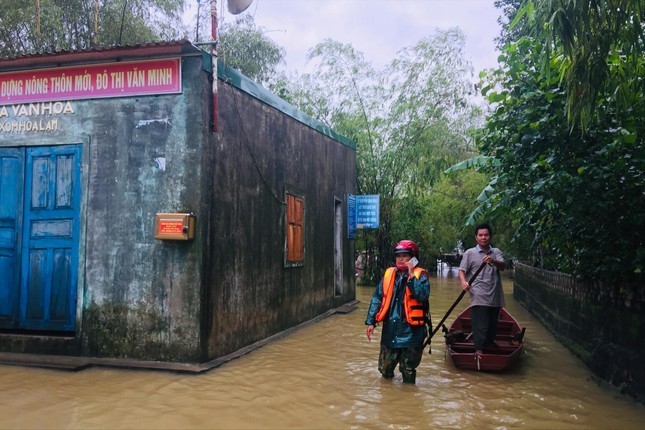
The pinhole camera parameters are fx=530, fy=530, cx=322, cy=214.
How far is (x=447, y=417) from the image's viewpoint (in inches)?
187

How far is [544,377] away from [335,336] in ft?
11.4

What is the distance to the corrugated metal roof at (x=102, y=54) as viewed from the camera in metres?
6.13

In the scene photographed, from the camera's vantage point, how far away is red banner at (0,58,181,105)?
6.34 m

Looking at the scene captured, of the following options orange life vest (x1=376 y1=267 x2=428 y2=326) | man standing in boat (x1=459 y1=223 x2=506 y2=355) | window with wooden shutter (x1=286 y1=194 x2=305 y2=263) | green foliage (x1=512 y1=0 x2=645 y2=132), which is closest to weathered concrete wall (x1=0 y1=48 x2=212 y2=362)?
orange life vest (x1=376 y1=267 x2=428 y2=326)

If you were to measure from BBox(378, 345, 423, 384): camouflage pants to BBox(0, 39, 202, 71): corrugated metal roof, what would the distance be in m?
4.08

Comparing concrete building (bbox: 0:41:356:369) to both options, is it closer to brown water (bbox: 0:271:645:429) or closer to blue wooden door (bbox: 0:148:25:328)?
blue wooden door (bbox: 0:148:25:328)

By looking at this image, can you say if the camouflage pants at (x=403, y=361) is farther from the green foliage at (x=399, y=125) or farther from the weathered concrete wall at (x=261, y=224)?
the green foliage at (x=399, y=125)

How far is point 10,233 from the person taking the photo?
6.76 meters

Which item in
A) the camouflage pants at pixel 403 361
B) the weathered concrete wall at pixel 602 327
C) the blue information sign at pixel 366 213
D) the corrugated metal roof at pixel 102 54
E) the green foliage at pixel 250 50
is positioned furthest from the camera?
the green foliage at pixel 250 50

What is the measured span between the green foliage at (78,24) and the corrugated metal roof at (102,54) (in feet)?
25.0

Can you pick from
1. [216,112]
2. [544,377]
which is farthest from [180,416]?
[544,377]

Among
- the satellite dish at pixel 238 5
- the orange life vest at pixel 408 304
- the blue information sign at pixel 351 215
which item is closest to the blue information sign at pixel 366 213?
the blue information sign at pixel 351 215

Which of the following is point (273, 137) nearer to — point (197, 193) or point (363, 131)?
point (197, 193)

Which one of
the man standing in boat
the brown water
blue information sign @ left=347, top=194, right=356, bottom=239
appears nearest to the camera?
the brown water
